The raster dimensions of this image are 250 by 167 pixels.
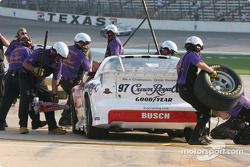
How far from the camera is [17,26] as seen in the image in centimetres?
6012

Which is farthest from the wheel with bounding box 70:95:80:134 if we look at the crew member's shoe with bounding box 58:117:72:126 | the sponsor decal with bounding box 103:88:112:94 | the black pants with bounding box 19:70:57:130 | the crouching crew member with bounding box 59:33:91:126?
the sponsor decal with bounding box 103:88:112:94

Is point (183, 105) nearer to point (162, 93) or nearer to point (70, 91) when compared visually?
point (162, 93)

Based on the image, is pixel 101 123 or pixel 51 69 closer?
pixel 101 123

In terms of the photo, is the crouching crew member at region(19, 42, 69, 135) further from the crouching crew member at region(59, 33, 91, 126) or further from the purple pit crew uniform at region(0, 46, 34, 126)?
the crouching crew member at region(59, 33, 91, 126)

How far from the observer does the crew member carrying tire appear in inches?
370

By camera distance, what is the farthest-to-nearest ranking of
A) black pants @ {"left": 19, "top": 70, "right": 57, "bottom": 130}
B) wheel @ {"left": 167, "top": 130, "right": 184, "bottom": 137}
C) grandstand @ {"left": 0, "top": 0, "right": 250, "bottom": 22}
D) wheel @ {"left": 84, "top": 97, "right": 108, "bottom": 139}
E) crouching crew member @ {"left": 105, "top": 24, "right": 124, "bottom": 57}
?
grandstand @ {"left": 0, "top": 0, "right": 250, "bottom": 22}
crouching crew member @ {"left": 105, "top": 24, "right": 124, "bottom": 57}
black pants @ {"left": 19, "top": 70, "right": 57, "bottom": 130}
wheel @ {"left": 167, "top": 130, "right": 184, "bottom": 137}
wheel @ {"left": 84, "top": 97, "right": 108, "bottom": 139}

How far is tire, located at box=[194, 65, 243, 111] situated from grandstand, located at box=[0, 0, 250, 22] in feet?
168

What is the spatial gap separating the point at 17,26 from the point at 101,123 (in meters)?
51.5

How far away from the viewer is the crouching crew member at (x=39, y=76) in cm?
1073

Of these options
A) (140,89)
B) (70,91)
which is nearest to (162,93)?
(140,89)

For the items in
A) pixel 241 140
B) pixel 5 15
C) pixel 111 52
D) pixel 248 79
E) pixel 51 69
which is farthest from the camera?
pixel 5 15

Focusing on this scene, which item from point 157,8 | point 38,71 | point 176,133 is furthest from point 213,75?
point 157,8

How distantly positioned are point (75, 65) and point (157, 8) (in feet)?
167

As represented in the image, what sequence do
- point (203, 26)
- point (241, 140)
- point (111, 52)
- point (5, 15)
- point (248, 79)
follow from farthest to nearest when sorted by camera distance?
point (5, 15) < point (203, 26) < point (248, 79) < point (111, 52) < point (241, 140)
